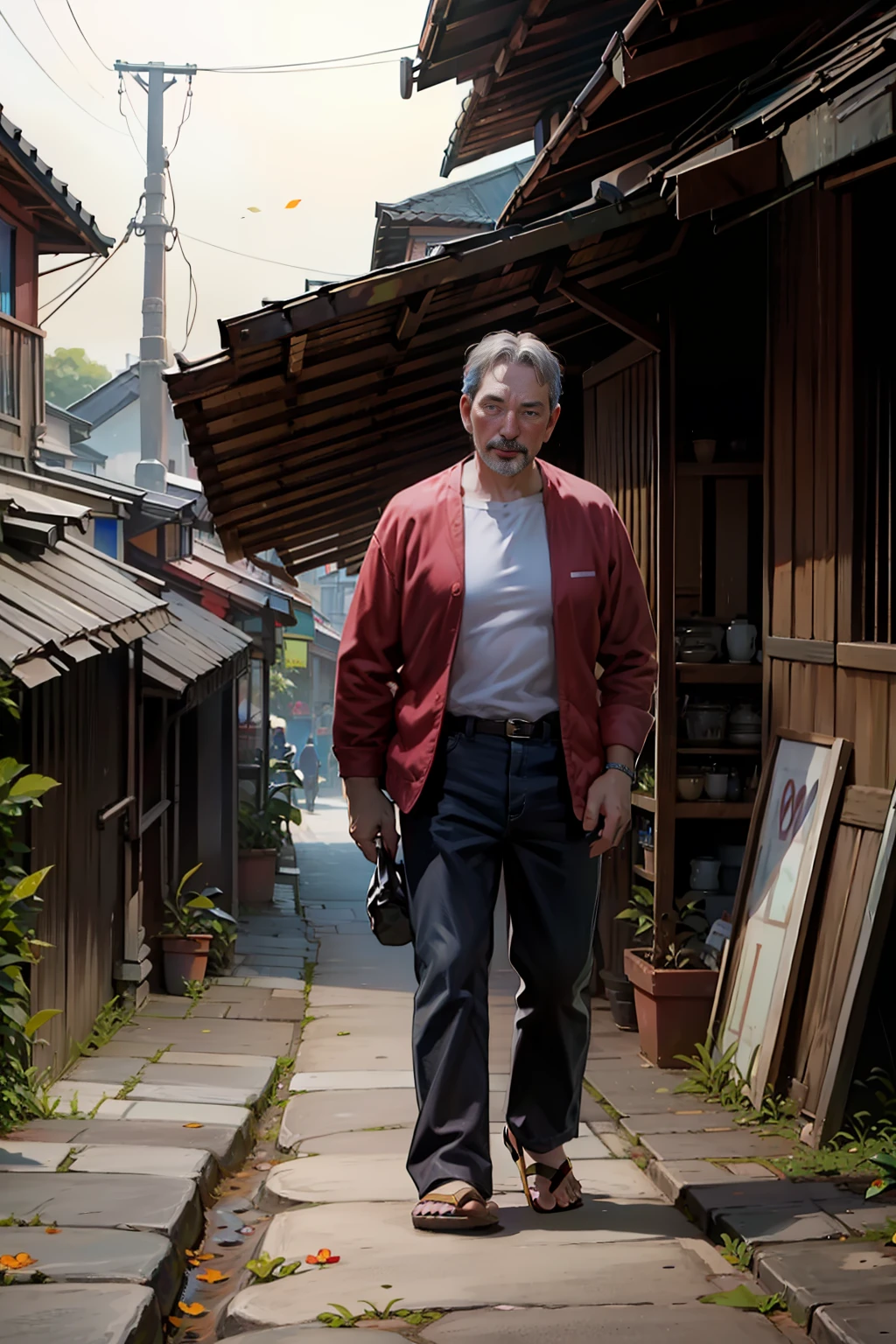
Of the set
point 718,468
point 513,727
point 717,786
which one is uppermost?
point 718,468

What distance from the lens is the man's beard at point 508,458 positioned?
159 inches

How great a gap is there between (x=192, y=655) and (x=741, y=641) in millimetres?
5138

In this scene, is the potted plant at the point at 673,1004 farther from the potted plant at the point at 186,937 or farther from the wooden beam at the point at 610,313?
the potted plant at the point at 186,937

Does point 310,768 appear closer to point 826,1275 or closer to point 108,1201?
point 108,1201

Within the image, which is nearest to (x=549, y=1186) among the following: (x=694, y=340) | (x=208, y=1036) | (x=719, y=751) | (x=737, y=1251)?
(x=737, y=1251)

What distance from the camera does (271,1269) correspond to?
12.2ft

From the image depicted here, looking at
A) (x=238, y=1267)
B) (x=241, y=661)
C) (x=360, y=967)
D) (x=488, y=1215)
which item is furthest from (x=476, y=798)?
(x=241, y=661)

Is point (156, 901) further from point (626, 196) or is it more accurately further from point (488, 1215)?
point (488, 1215)

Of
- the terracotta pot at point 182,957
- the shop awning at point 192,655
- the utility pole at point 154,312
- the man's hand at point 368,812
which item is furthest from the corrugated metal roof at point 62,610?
the utility pole at point 154,312

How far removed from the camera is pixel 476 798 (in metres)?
4.00

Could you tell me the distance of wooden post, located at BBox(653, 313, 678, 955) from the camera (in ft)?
22.7

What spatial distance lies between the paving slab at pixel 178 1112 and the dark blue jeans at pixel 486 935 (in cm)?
192

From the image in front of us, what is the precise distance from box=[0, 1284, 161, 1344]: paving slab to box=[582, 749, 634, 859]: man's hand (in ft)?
5.25

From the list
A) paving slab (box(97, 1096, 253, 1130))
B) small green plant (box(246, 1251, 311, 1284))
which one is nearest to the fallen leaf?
small green plant (box(246, 1251, 311, 1284))
